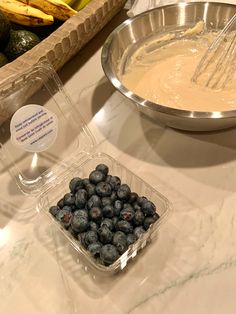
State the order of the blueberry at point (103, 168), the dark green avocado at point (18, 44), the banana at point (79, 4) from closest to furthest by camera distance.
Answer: the blueberry at point (103, 168), the dark green avocado at point (18, 44), the banana at point (79, 4)

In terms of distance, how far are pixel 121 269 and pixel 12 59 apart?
43cm

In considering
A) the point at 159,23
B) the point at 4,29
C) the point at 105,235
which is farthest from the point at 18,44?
the point at 105,235

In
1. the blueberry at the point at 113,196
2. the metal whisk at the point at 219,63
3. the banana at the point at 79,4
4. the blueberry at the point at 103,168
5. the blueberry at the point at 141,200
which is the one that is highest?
the banana at the point at 79,4

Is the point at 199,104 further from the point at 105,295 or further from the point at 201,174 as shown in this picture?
the point at 105,295

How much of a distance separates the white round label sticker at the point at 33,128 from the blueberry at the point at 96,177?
0.32 ft

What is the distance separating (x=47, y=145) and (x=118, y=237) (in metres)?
0.21

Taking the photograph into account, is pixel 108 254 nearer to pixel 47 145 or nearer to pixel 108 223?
pixel 108 223

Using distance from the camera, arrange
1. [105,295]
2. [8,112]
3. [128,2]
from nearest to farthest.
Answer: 1. [105,295]
2. [8,112]
3. [128,2]

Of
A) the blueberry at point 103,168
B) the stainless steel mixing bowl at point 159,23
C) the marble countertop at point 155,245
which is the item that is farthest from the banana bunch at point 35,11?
the blueberry at point 103,168

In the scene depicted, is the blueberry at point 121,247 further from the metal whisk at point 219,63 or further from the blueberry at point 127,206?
the metal whisk at point 219,63

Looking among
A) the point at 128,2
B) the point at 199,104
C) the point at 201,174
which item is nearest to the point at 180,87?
the point at 199,104

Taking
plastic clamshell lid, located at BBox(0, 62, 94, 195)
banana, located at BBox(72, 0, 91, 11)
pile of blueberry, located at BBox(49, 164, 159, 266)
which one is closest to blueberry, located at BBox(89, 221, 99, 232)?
pile of blueberry, located at BBox(49, 164, 159, 266)

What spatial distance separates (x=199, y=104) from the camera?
0.68m

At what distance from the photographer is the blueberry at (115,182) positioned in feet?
1.91
